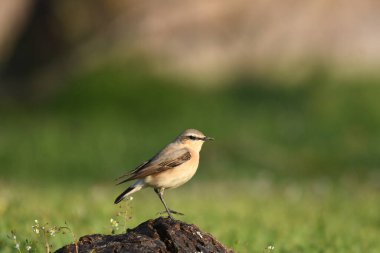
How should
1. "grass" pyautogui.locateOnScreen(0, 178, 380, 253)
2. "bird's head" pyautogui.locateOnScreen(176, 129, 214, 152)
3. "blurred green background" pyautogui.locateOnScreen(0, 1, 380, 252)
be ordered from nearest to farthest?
"bird's head" pyautogui.locateOnScreen(176, 129, 214, 152) → "grass" pyautogui.locateOnScreen(0, 178, 380, 253) → "blurred green background" pyautogui.locateOnScreen(0, 1, 380, 252)

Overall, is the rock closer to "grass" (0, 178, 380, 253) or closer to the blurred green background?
"grass" (0, 178, 380, 253)

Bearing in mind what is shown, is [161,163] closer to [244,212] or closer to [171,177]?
[171,177]

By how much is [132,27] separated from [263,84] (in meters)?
4.76

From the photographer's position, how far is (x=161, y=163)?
867 cm

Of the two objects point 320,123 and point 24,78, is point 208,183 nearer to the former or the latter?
point 320,123

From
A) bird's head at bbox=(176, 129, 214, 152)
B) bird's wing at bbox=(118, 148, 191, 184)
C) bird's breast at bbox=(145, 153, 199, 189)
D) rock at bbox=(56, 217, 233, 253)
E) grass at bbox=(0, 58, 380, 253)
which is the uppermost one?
bird's head at bbox=(176, 129, 214, 152)

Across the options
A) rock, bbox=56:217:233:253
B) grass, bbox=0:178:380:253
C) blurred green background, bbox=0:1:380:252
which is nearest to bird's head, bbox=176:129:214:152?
grass, bbox=0:178:380:253

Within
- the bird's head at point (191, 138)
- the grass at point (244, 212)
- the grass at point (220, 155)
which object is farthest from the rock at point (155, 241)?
the grass at point (220, 155)

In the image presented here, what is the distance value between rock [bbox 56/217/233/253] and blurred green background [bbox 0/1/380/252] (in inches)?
315

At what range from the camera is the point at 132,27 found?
1091 inches

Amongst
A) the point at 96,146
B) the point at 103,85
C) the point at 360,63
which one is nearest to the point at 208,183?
the point at 96,146

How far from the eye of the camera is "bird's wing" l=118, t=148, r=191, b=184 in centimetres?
859

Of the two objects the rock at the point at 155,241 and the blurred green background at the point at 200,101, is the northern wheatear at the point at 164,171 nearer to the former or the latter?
the rock at the point at 155,241

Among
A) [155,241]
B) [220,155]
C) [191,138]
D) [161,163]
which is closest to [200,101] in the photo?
[220,155]
